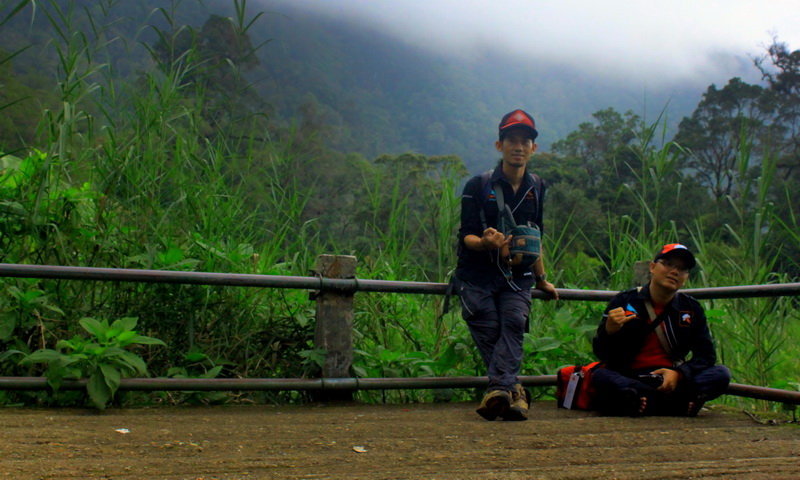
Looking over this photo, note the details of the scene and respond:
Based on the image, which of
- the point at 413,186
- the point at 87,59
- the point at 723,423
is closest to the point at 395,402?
the point at 413,186

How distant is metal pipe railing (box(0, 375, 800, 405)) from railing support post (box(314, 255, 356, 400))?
3.5 inches

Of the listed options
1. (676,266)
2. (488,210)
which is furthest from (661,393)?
(488,210)

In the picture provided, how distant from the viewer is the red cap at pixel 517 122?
13.6ft

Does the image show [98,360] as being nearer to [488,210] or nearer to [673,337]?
[488,210]

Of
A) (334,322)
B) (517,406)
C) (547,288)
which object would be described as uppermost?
(547,288)

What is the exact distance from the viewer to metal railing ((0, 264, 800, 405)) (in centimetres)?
367

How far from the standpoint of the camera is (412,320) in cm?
496

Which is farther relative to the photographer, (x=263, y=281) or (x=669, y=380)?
(x=263, y=281)

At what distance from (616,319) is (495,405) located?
0.74 metres

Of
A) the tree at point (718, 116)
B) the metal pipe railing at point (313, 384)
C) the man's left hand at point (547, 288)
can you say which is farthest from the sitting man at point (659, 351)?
the tree at point (718, 116)

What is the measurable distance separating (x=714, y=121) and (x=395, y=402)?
35811mm

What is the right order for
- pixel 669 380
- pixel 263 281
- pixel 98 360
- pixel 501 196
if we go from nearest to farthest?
pixel 98 360, pixel 669 380, pixel 263 281, pixel 501 196

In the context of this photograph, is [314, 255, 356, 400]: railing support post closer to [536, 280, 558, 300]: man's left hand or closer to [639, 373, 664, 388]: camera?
[536, 280, 558, 300]: man's left hand

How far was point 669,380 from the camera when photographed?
3.80 m
